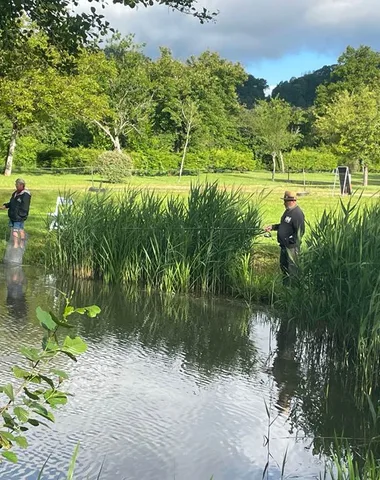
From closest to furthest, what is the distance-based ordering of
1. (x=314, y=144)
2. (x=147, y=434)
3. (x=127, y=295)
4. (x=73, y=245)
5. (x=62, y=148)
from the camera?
(x=147, y=434) → (x=127, y=295) → (x=73, y=245) → (x=62, y=148) → (x=314, y=144)

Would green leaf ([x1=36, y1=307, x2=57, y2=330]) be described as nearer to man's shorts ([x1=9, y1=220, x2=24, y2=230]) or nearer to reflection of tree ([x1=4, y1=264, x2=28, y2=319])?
reflection of tree ([x1=4, y1=264, x2=28, y2=319])

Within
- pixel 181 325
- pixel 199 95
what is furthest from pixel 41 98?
pixel 181 325

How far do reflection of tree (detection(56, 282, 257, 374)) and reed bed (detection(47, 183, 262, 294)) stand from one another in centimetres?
49

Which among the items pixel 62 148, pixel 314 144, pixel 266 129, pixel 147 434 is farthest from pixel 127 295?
pixel 314 144

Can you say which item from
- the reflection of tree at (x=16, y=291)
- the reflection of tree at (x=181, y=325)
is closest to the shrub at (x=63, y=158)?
the reflection of tree at (x=16, y=291)

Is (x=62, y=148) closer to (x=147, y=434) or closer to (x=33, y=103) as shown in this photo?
(x=33, y=103)

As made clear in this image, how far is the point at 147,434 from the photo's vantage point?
5.74 metres

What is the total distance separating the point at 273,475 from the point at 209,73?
61263 mm

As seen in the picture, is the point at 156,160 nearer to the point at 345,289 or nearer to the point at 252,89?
the point at 345,289

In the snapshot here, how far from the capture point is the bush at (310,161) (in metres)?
60.7

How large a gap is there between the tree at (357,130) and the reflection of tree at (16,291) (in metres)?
31.5

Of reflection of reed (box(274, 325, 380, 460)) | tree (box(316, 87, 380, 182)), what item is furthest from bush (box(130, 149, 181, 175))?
reflection of reed (box(274, 325, 380, 460))

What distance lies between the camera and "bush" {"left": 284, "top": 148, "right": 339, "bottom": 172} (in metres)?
60.7

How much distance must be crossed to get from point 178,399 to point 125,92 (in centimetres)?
4951
